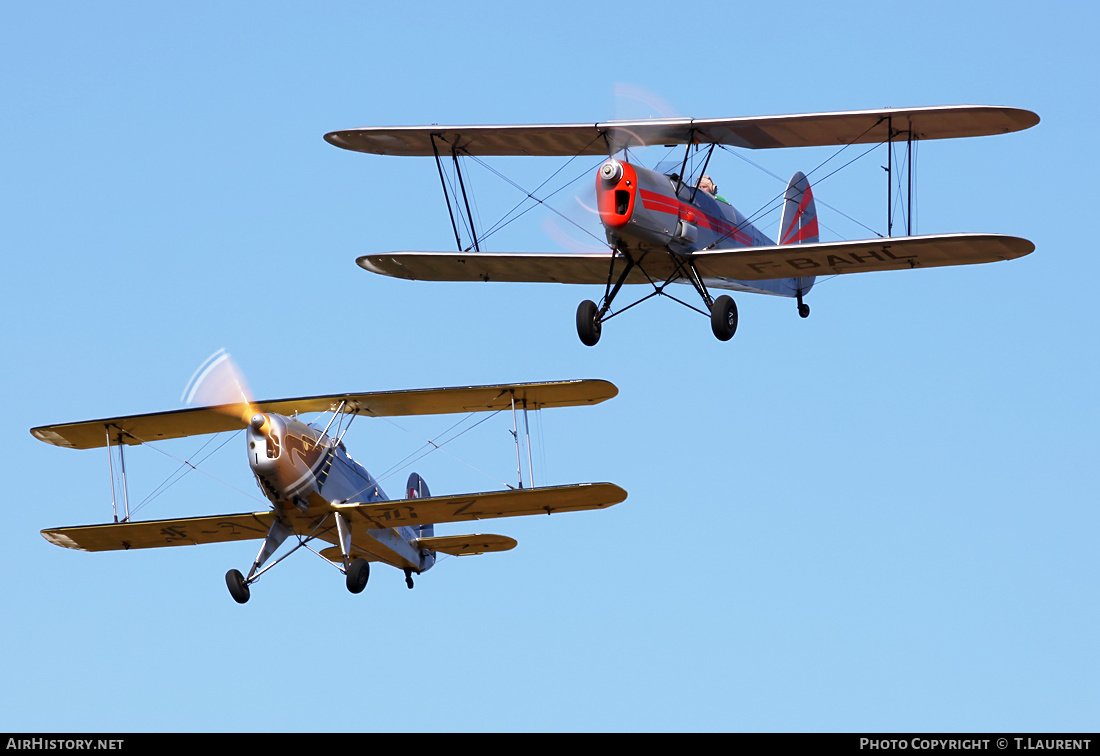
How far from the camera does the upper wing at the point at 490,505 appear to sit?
20.5 meters

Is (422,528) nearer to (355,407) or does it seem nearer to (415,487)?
(415,487)

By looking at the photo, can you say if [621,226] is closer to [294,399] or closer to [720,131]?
[720,131]

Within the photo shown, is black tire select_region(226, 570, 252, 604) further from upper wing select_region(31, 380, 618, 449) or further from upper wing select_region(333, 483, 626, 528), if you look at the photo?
upper wing select_region(31, 380, 618, 449)

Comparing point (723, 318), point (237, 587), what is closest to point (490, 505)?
point (237, 587)

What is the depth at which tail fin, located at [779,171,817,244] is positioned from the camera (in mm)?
25453

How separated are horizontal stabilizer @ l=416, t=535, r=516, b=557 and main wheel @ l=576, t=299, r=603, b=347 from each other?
11.7 feet

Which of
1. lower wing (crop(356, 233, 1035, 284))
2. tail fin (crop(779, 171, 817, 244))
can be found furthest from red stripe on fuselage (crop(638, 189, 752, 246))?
tail fin (crop(779, 171, 817, 244))

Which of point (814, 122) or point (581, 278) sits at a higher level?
point (814, 122)

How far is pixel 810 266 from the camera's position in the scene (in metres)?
20.7

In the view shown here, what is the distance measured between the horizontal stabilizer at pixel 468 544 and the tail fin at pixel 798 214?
5745mm

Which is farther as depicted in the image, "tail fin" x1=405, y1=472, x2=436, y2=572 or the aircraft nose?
"tail fin" x1=405, y1=472, x2=436, y2=572
